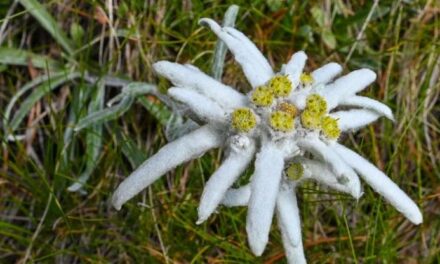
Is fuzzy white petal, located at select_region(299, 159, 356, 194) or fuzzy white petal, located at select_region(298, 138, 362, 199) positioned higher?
fuzzy white petal, located at select_region(298, 138, 362, 199)

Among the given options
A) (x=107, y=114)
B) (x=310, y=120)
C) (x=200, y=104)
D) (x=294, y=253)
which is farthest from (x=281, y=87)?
(x=107, y=114)

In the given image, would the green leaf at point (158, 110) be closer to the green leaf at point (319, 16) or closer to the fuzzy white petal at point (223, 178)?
the green leaf at point (319, 16)

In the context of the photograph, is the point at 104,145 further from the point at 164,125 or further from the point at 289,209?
the point at 289,209

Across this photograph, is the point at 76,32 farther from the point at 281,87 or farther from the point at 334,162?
the point at 334,162

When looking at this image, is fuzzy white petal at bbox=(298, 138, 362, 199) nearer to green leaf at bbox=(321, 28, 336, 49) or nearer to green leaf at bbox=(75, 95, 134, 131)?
green leaf at bbox=(75, 95, 134, 131)

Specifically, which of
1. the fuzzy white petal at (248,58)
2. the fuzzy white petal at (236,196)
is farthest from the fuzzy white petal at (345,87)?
the fuzzy white petal at (236,196)

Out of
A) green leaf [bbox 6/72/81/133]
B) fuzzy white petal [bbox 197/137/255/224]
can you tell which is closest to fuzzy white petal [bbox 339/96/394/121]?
fuzzy white petal [bbox 197/137/255/224]

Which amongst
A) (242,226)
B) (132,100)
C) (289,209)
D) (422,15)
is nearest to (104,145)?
(132,100)
